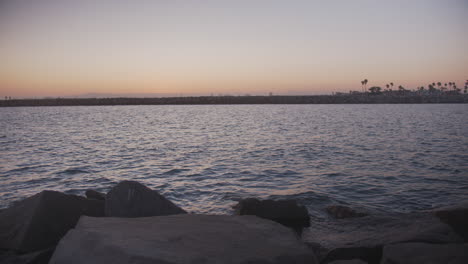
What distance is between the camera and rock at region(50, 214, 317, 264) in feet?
12.2

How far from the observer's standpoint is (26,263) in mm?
4766

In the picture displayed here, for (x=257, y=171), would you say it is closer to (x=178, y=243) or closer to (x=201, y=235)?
(x=201, y=235)

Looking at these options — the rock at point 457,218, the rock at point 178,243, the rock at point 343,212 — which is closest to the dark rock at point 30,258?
the rock at point 178,243

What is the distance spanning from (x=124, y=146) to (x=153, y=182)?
11.7 m

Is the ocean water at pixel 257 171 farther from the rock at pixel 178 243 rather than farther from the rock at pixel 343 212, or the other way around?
the rock at pixel 178 243

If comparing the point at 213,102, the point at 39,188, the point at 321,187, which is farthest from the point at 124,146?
the point at 213,102

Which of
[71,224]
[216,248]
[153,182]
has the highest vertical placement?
[216,248]

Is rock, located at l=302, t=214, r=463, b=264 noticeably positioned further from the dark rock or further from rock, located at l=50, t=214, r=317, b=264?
the dark rock

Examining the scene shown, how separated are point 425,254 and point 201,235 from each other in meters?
2.91

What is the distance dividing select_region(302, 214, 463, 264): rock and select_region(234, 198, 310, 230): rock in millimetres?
321

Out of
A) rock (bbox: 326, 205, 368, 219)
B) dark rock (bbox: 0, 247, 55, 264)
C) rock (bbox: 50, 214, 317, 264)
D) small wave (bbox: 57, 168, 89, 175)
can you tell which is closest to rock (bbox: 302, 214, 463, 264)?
rock (bbox: 326, 205, 368, 219)

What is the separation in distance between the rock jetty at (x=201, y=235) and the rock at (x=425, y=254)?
0.04 ft

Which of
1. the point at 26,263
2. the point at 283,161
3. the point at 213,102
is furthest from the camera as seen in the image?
the point at 213,102

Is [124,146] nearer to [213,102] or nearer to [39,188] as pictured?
[39,188]
